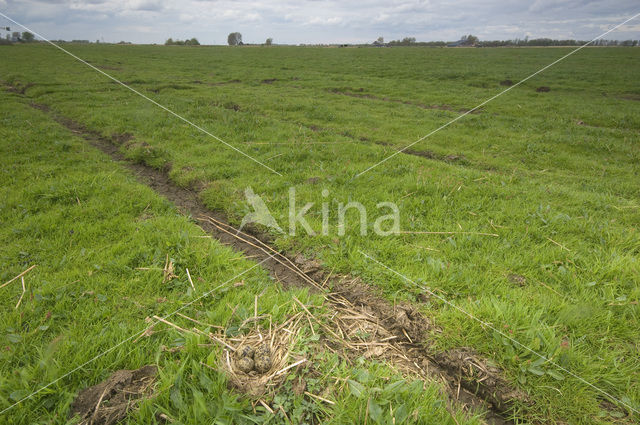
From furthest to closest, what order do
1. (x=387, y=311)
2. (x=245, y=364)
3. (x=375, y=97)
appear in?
(x=375, y=97) < (x=387, y=311) < (x=245, y=364)

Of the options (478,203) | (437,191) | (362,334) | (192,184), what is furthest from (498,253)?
(192,184)

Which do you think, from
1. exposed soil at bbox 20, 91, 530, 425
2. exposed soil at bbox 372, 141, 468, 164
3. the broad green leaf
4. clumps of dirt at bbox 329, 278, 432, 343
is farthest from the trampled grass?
exposed soil at bbox 372, 141, 468, 164

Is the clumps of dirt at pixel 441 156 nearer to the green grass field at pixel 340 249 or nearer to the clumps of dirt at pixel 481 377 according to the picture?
the green grass field at pixel 340 249

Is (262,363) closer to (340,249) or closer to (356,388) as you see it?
(356,388)

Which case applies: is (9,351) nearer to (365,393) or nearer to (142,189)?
(365,393)

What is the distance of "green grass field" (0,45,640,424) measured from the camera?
2.56 m

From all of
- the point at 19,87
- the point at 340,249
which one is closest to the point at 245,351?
the point at 340,249

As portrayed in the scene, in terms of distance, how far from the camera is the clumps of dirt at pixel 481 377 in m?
2.64

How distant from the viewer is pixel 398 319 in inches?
133

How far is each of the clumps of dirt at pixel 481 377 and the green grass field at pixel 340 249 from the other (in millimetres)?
95

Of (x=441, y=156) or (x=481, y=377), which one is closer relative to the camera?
(x=481, y=377)

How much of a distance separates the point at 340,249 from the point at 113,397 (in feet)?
9.76

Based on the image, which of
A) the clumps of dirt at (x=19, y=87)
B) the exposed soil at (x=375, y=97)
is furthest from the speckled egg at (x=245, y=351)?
the clumps of dirt at (x=19, y=87)

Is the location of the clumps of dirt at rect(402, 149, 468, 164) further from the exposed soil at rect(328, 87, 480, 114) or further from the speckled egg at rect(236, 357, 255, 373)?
the speckled egg at rect(236, 357, 255, 373)
